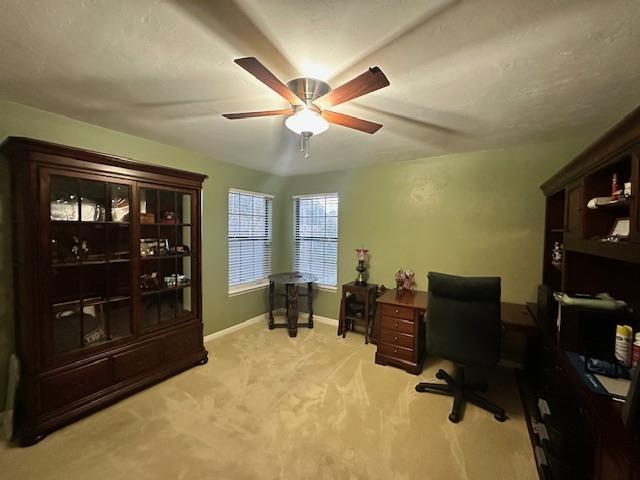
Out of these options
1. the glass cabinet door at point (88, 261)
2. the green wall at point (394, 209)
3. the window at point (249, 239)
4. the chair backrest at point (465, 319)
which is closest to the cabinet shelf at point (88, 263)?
the glass cabinet door at point (88, 261)

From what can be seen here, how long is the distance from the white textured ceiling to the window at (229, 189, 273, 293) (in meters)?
1.69

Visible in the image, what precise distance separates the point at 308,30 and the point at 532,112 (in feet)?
5.99

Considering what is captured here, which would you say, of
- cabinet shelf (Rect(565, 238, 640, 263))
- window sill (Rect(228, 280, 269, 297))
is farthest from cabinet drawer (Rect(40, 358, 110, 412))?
cabinet shelf (Rect(565, 238, 640, 263))

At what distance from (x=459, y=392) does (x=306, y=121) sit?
245 centimetres

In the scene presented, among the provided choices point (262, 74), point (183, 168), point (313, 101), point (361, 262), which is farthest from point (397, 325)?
point (183, 168)

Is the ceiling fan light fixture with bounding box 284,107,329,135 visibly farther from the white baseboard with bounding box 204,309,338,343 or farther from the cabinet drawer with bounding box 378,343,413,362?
the white baseboard with bounding box 204,309,338,343

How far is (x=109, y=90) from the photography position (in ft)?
5.67

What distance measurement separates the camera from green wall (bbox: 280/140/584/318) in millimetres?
2768

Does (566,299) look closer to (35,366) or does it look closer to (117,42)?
(117,42)

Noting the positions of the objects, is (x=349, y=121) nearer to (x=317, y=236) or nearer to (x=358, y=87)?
(x=358, y=87)

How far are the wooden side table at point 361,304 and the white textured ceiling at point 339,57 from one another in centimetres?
205

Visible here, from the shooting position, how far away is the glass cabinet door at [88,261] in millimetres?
1996

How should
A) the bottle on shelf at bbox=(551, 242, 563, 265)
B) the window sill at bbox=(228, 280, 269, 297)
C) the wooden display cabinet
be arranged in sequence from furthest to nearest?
1. the window sill at bbox=(228, 280, 269, 297)
2. the bottle on shelf at bbox=(551, 242, 563, 265)
3. the wooden display cabinet

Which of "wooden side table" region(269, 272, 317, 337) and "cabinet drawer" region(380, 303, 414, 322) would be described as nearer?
"cabinet drawer" region(380, 303, 414, 322)
